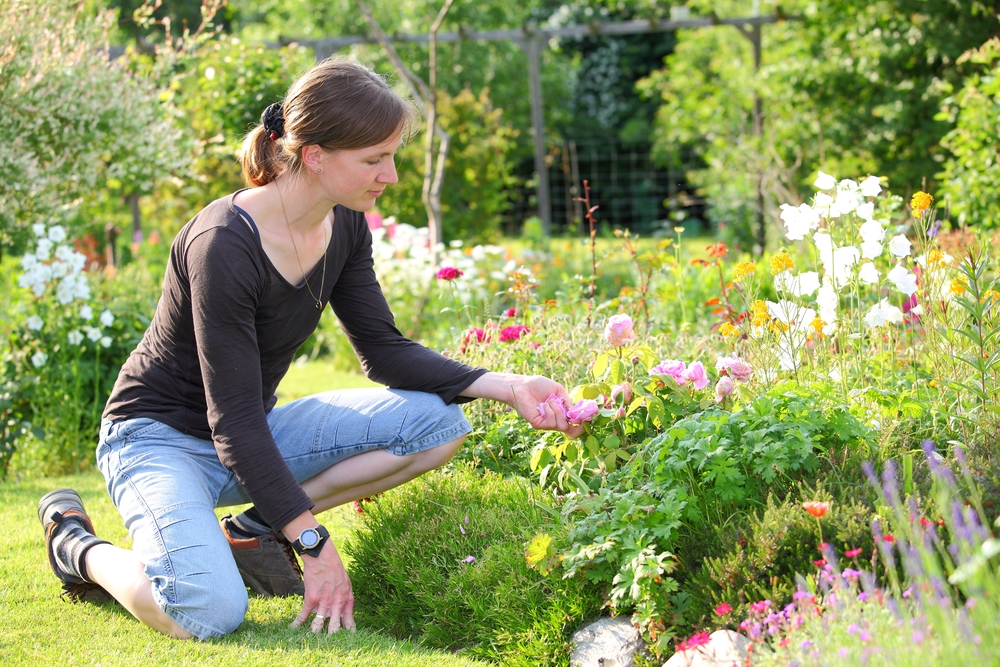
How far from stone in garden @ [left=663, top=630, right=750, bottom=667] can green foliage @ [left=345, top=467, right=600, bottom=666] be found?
0.34 metres

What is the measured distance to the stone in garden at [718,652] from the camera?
178 centimetres

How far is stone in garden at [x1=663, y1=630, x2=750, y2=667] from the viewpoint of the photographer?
178cm

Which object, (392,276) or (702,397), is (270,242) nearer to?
(702,397)

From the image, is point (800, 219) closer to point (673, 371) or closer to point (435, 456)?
point (673, 371)

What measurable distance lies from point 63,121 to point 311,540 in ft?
10.8

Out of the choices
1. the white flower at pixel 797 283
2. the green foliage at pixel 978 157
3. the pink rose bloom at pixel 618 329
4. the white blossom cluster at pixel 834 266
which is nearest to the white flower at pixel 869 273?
the white blossom cluster at pixel 834 266

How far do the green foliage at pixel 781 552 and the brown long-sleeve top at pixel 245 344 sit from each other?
37.4 inches

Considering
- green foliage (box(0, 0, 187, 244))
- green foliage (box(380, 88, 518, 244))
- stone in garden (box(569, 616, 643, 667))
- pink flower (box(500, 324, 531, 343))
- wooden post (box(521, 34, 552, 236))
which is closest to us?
stone in garden (box(569, 616, 643, 667))

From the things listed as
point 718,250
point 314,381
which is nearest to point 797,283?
point 718,250

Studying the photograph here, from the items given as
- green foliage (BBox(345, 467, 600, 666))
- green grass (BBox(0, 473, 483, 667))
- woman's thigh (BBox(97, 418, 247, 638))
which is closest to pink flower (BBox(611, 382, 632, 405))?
green foliage (BBox(345, 467, 600, 666))

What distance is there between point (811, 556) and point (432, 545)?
0.99 metres

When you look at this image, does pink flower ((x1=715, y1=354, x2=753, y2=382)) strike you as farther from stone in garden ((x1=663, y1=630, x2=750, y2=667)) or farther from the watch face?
the watch face

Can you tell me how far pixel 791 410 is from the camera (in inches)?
83.5

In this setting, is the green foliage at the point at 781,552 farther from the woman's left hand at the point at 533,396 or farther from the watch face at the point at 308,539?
the watch face at the point at 308,539
